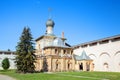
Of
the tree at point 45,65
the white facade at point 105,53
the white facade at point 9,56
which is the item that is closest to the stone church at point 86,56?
the white facade at point 105,53

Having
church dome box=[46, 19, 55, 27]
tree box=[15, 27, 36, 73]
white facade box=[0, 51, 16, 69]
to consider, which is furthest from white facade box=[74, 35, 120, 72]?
white facade box=[0, 51, 16, 69]

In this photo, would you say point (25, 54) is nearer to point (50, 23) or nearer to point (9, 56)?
point (50, 23)

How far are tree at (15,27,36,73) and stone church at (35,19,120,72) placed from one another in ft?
18.5

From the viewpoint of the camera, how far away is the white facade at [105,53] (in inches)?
1449

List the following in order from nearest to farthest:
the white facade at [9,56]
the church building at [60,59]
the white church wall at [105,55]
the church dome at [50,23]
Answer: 1. the white church wall at [105,55]
2. the church building at [60,59]
3. the church dome at [50,23]
4. the white facade at [9,56]

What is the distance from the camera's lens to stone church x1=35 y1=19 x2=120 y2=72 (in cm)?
3753

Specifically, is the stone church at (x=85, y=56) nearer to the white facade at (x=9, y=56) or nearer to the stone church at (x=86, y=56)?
the stone church at (x=86, y=56)

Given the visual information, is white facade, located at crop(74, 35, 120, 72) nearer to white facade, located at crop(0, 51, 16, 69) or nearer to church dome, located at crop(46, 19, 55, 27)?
church dome, located at crop(46, 19, 55, 27)

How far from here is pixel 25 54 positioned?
36094 mm

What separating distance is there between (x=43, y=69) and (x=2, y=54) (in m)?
24.8

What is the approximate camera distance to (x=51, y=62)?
40562 mm

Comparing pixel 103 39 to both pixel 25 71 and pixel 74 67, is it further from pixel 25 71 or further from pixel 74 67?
pixel 25 71

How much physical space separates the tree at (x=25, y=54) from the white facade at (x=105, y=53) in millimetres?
14368

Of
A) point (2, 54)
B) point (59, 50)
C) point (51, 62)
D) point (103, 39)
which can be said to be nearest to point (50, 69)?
point (51, 62)
